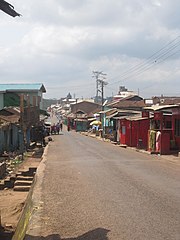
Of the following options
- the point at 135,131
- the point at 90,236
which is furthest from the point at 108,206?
the point at 135,131

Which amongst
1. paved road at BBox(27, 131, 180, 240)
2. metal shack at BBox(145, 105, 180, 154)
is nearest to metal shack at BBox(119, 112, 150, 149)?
metal shack at BBox(145, 105, 180, 154)

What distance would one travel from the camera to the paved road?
290 inches

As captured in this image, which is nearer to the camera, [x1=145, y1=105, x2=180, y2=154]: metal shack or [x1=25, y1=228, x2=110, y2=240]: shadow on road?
[x1=25, y1=228, x2=110, y2=240]: shadow on road

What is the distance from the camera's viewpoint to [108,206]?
948 cm

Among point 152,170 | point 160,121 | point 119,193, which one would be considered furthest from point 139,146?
point 119,193

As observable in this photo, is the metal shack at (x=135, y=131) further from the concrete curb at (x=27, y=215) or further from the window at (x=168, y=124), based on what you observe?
the concrete curb at (x=27, y=215)

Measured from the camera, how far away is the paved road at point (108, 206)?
7359 millimetres

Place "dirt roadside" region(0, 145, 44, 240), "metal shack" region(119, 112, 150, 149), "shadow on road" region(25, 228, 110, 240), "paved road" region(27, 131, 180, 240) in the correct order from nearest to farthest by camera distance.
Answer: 1. "shadow on road" region(25, 228, 110, 240)
2. "paved road" region(27, 131, 180, 240)
3. "dirt roadside" region(0, 145, 44, 240)
4. "metal shack" region(119, 112, 150, 149)

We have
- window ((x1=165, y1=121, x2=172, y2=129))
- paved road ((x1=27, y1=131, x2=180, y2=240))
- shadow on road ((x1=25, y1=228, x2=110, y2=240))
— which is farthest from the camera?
window ((x1=165, y1=121, x2=172, y2=129))

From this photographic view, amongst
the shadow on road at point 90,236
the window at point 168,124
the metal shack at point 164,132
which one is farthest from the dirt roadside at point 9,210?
the window at point 168,124

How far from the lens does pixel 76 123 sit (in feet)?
297

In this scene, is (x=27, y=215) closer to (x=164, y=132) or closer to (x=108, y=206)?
(x=108, y=206)

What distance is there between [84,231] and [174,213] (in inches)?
89.0

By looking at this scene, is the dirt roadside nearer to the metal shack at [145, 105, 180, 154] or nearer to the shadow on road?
the shadow on road
